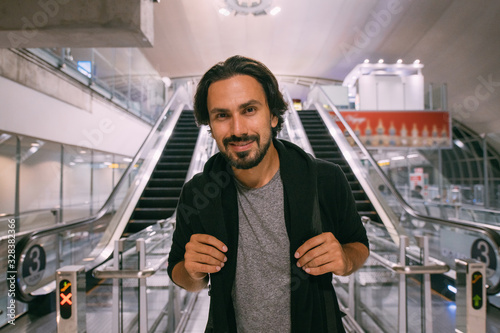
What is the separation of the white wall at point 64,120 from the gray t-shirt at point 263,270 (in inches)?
210

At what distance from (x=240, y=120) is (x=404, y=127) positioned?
9.40m

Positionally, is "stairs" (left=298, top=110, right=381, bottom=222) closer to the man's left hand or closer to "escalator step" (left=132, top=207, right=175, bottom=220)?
"escalator step" (left=132, top=207, right=175, bottom=220)

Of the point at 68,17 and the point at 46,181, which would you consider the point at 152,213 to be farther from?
the point at 68,17

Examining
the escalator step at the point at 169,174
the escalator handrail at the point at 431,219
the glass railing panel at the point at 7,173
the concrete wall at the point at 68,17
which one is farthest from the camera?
the escalator step at the point at 169,174

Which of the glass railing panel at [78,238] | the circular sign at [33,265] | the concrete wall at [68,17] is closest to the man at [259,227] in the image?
the glass railing panel at [78,238]

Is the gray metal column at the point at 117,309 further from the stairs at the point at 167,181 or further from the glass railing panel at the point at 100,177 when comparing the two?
the glass railing panel at the point at 100,177

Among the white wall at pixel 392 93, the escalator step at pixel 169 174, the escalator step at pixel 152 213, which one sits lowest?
the escalator step at pixel 152 213

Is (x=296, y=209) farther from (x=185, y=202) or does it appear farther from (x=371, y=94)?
(x=371, y=94)

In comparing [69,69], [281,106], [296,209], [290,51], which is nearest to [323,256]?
[296,209]

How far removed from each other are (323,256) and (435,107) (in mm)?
11363

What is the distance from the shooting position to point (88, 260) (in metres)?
3.60

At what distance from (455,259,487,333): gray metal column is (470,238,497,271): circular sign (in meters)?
0.72

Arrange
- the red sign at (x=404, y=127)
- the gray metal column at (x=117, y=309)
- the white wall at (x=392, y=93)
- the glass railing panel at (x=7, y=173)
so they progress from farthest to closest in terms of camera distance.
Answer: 1. the white wall at (x=392, y=93)
2. the red sign at (x=404, y=127)
3. the glass railing panel at (x=7, y=173)
4. the gray metal column at (x=117, y=309)

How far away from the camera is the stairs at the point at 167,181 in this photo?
5410 mm
